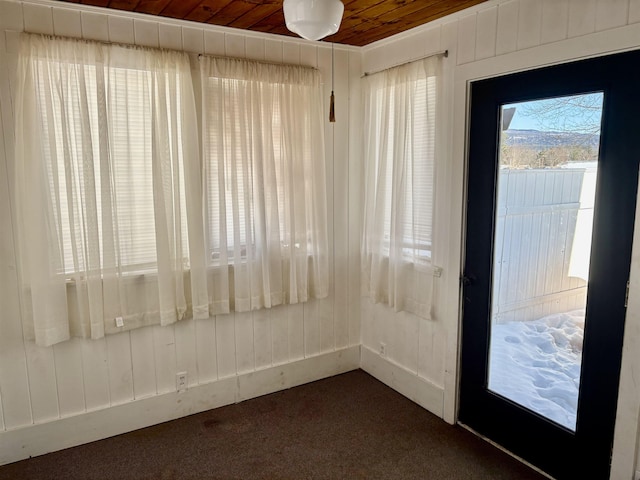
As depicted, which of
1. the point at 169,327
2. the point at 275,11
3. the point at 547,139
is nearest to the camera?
the point at 547,139

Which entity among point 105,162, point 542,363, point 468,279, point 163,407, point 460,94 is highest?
point 460,94

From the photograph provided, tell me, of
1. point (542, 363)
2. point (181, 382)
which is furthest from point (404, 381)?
point (181, 382)

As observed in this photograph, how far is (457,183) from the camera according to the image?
9.30ft

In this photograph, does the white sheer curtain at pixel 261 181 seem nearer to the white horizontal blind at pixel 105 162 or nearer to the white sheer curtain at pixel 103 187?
the white sheer curtain at pixel 103 187

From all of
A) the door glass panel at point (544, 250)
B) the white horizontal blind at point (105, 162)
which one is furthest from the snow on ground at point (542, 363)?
the white horizontal blind at point (105, 162)

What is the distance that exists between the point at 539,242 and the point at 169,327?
7.53ft

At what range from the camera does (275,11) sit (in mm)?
2643

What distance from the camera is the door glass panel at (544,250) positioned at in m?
2.25

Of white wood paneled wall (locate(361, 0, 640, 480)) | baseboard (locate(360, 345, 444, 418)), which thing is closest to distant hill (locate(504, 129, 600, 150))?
white wood paneled wall (locate(361, 0, 640, 480))

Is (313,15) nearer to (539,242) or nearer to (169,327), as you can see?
(539,242)

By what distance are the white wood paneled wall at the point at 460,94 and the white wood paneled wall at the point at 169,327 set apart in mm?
355

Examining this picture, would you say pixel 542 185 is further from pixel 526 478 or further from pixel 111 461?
pixel 111 461

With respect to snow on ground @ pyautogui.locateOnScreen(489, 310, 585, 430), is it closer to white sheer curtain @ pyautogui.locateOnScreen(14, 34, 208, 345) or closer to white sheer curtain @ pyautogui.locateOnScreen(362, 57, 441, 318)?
white sheer curtain @ pyautogui.locateOnScreen(362, 57, 441, 318)

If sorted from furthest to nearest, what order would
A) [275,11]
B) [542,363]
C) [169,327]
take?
1. [169,327]
2. [275,11]
3. [542,363]
